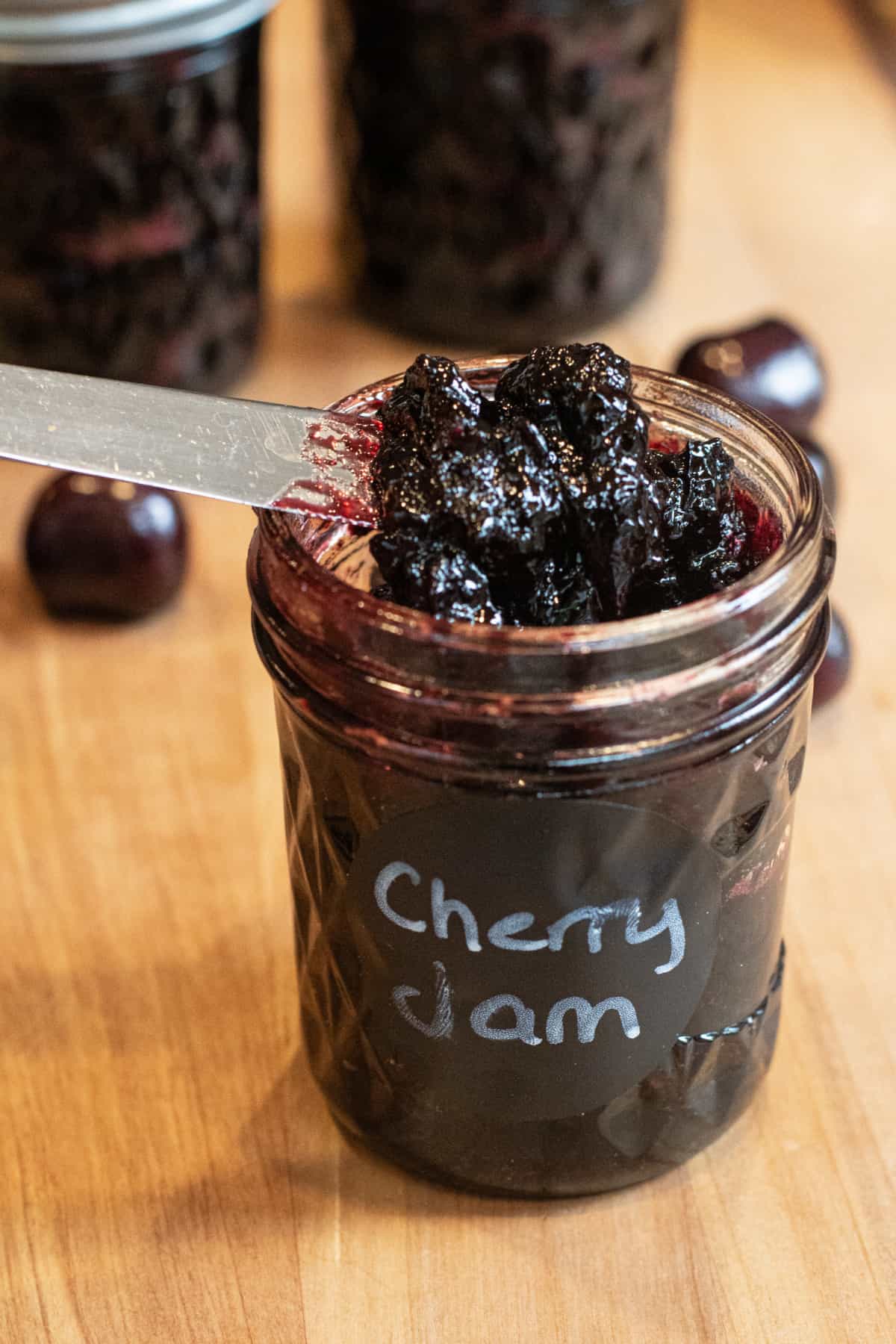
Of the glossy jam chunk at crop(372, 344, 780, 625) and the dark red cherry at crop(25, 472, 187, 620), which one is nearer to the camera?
the glossy jam chunk at crop(372, 344, 780, 625)

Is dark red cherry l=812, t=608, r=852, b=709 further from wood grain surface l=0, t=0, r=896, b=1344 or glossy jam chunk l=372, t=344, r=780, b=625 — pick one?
glossy jam chunk l=372, t=344, r=780, b=625

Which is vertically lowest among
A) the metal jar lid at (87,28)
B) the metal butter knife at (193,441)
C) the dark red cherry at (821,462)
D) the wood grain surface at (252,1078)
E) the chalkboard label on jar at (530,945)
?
the wood grain surface at (252,1078)

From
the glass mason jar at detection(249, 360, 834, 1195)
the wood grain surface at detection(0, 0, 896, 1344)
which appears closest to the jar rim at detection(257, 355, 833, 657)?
the glass mason jar at detection(249, 360, 834, 1195)

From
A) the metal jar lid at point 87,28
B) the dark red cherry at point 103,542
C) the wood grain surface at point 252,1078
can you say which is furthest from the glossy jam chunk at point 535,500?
the metal jar lid at point 87,28

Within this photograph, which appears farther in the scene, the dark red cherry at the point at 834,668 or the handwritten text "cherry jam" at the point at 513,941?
the dark red cherry at the point at 834,668

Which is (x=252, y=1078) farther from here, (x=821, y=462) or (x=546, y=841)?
(x=821, y=462)

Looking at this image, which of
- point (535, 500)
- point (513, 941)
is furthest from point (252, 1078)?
point (535, 500)

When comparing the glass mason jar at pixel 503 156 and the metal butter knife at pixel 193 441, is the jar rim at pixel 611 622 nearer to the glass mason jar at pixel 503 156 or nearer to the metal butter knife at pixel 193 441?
the metal butter knife at pixel 193 441
